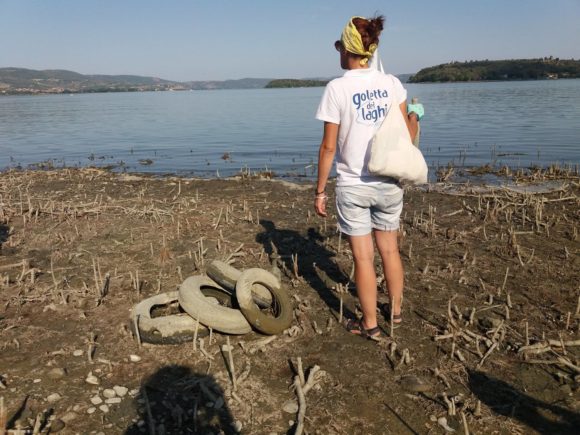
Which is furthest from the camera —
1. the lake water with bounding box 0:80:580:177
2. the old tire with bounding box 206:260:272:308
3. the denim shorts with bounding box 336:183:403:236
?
the lake water with bounding box 0:80:580:177

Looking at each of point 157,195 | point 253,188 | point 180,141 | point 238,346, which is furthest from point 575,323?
point 180,141

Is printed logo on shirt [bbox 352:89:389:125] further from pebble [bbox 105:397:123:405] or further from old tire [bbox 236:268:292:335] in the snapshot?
pebble [bbox 105:397:123:405]

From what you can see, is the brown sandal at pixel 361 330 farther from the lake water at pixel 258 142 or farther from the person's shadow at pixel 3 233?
the lake water at pixel 258 142

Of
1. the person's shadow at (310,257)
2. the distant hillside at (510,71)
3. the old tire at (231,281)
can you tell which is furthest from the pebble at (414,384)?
the distant hillside at (510,71)

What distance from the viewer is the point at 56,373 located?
4066 millimetres

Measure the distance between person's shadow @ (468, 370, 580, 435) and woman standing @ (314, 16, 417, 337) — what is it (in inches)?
43.9

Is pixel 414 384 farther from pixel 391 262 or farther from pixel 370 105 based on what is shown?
pixel 370 105

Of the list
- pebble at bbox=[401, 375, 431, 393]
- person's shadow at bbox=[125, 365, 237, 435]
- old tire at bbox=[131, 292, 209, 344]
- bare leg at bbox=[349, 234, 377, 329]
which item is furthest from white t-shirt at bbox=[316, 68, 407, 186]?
person's shadow at bbox=[125, 365, 237, 435]

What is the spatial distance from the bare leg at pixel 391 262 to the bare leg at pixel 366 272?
0.56 ft

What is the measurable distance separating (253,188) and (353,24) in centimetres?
792

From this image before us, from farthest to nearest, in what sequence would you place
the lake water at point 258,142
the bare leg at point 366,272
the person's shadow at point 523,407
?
the lake water at point 258,142 → the bare leg at point 366,272 → the person's shadow at point 523,407

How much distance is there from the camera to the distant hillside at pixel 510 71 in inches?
4434

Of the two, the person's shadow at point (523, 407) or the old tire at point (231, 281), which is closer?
the person's shadow at point (523, 407)

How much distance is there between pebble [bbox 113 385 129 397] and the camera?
12.5ft
